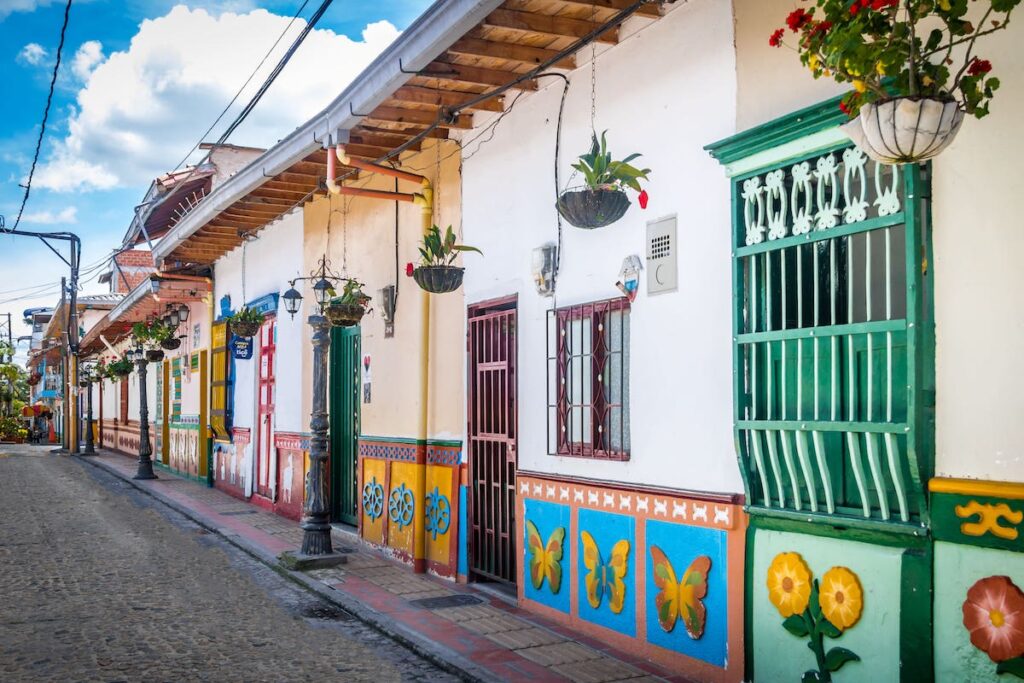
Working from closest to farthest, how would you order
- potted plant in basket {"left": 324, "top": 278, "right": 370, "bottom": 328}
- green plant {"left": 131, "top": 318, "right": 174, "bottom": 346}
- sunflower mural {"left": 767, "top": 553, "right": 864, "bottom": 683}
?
sunflower mural {"left": 767, "top": 553, "right": 864, "bottom": 683}
potted plant in basket {"left": 324, "top": 278, "right": 370, "bottom": 328}
green plant {"left": 131, "top": 318, "right": 174, "bottom": 346}

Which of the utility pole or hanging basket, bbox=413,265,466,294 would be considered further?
the utility pole

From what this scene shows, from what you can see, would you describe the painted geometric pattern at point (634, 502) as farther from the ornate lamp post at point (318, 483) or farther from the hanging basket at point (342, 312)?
the hanging basket at point (342, 312)

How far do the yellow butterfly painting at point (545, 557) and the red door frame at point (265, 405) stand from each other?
7336 millimetres

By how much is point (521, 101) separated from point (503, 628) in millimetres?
4136

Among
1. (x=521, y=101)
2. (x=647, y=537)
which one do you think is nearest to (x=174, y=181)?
(x=521, y=101)

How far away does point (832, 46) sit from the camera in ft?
11.7

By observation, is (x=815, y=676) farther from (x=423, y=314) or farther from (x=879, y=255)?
(x=423, y=314)

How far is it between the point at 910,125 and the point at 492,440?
5.16 meters

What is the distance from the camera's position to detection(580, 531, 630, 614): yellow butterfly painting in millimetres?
6203

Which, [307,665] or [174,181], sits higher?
[174,181]

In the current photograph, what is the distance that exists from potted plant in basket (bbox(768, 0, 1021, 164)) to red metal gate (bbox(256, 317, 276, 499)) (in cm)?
1147

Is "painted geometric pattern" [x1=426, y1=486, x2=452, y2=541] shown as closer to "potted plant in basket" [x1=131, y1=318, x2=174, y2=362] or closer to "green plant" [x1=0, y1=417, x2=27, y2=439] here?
"potted plant in basket" [x1=131, y1=318, x2=174, y2=362]

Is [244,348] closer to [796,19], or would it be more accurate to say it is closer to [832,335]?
[832,335]

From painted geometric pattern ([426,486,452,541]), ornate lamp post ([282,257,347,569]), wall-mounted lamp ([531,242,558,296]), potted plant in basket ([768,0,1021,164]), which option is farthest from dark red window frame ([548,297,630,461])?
ornate lamp post ([282,257,347,569])
